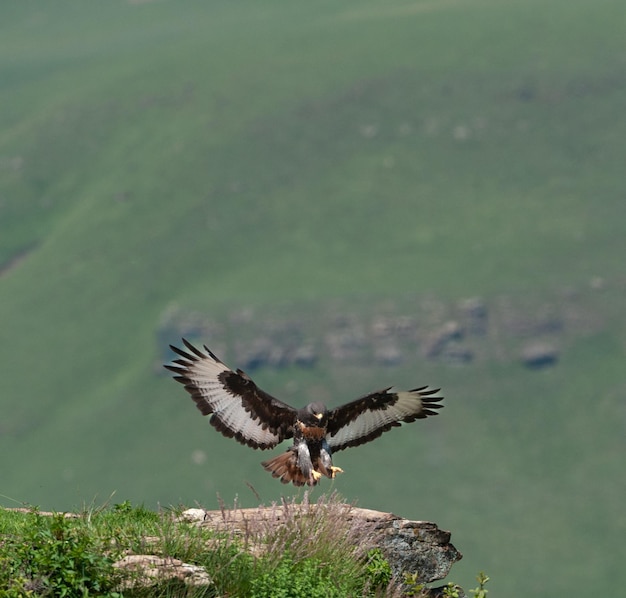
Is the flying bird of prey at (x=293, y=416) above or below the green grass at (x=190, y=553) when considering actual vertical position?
above

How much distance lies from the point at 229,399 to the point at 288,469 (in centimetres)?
138

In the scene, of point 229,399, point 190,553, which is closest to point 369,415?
point 229,399

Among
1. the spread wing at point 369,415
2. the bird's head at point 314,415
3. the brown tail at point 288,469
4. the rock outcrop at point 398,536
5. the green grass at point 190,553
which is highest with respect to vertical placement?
the spread wing at point 369,415

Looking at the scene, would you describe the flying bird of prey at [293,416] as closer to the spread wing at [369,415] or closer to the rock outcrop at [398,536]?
the spread wing at [369,415]

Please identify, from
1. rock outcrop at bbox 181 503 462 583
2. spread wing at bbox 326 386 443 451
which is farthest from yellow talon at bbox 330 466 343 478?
rock outcrop at bbox 181 503 462 583

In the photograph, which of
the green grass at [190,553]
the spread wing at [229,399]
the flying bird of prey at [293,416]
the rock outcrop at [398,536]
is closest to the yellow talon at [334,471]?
the flying bird of prey at [293,416]

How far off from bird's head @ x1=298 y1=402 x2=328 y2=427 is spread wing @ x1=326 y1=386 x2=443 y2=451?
0.25m

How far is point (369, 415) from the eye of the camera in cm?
2275

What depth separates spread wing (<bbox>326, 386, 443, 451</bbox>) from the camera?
73.4 feet

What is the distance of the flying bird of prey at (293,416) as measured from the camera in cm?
2212

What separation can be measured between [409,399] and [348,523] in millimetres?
4233

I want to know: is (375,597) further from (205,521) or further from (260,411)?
(260,411)

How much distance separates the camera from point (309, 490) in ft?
61.2

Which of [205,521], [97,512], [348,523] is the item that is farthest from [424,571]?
[97,512]
